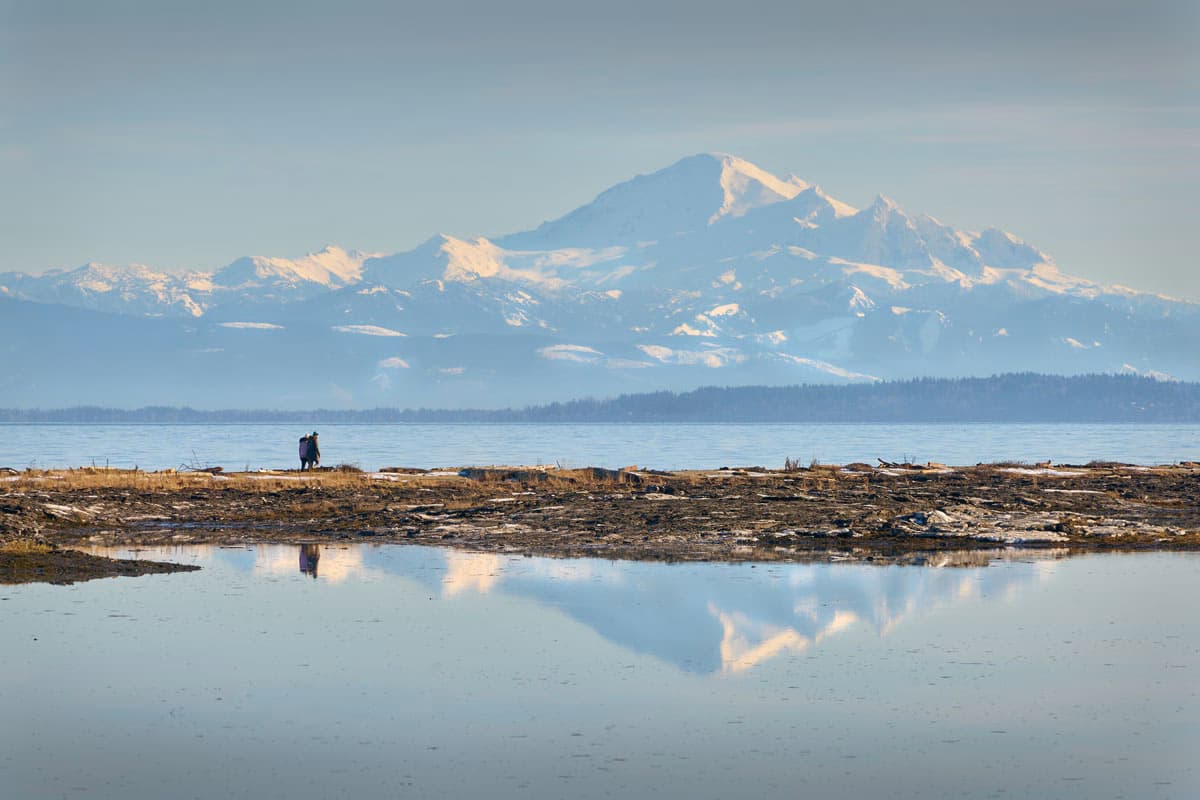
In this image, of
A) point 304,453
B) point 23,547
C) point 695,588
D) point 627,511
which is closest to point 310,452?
point 304,453

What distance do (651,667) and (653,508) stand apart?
26.1 meters

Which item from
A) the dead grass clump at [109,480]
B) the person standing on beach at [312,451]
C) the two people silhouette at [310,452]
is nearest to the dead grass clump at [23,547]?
the dead grass clump at [109,480]

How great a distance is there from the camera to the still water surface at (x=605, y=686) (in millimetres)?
17391

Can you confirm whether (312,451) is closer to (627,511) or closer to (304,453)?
(304,453)

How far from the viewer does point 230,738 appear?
19.0m

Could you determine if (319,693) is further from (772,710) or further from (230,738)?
(772,710)

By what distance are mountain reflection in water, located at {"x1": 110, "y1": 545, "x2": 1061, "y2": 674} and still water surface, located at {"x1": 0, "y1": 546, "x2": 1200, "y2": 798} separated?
114 millimetres

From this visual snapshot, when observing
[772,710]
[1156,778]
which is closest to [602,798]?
[772,710]

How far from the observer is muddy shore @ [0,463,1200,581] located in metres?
40.4

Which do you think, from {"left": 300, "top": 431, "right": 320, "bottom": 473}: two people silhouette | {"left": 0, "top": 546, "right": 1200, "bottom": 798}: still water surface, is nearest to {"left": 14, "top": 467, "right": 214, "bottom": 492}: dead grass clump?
{"left": 300, "top": 431, "right": 320, "bottom": 473}: two people silhouette

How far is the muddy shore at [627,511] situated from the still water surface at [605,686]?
674 cm

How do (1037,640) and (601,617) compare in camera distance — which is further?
(601,617)

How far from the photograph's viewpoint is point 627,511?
48.2 m

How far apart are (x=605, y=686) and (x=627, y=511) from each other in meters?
26.4
